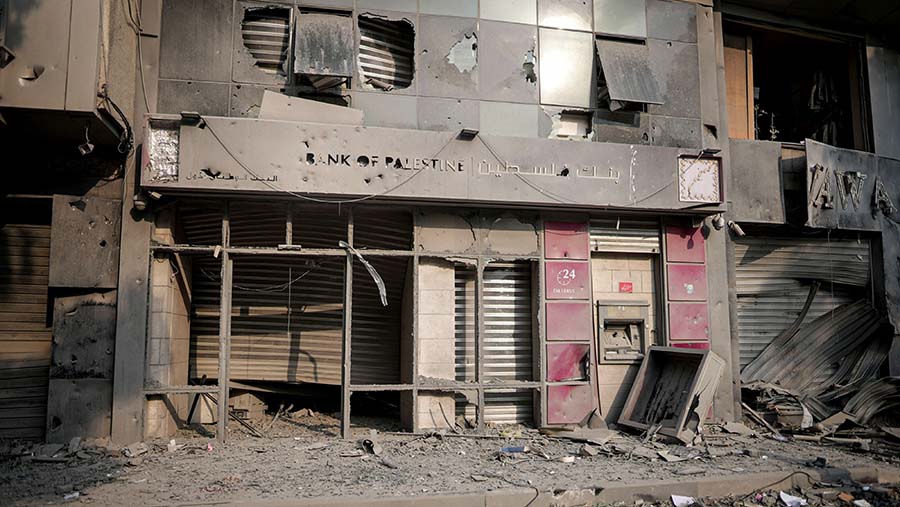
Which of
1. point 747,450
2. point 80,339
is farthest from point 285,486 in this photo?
point 747,450

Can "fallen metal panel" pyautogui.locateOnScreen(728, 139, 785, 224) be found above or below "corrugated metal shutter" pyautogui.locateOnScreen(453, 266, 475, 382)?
above

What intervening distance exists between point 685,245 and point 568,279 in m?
2.08

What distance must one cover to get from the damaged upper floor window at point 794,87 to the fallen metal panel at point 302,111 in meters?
6.90

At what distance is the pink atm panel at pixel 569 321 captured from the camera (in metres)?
9.62

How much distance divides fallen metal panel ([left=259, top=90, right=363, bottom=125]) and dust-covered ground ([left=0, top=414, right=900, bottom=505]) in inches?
170

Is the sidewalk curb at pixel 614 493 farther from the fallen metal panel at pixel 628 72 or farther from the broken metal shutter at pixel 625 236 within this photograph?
the fallen metal panel at pixel 628 72

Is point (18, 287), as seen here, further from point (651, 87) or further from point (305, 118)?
point (651, 87)

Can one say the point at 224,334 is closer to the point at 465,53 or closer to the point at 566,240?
the point at 566,240

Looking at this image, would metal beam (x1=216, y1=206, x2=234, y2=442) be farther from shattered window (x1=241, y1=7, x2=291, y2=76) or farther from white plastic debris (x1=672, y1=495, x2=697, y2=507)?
white plastic debris (x1=672, y1=495, x2=697, y2=507)

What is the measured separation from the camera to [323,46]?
8969 mm

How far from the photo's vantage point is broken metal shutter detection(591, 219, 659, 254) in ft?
33.1

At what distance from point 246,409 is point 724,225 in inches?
316

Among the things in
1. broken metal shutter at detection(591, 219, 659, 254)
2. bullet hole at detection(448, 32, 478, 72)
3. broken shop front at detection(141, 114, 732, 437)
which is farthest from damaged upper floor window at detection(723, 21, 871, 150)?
bullet hole at detection(448, 32, 478, 72)

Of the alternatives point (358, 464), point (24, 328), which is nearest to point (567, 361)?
point (358, 464)
